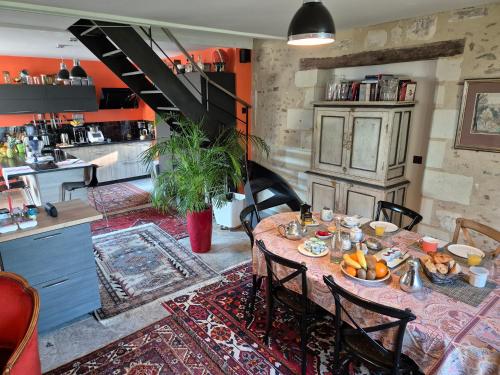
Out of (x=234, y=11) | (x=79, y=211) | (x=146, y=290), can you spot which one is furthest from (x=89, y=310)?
(x=234, y=11)

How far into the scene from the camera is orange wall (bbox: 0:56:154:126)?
610cm

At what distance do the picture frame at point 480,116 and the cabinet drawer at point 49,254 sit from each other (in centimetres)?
353

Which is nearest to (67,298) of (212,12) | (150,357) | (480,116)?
(150,357)

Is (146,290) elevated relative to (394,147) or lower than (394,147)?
lower

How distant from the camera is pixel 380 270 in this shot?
1925mm

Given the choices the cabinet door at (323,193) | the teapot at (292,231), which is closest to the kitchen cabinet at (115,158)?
the cabinet door at (323,193)

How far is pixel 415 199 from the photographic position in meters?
3.79

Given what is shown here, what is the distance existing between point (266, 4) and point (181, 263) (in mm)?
2733

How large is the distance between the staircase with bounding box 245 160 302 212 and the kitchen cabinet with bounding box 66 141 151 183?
295 cm

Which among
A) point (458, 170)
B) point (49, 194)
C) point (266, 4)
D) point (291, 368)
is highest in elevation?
point (266, 4)

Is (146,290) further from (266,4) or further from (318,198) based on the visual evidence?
(266,4)

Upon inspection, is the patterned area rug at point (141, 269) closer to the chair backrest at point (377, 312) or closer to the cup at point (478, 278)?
the chair backrest at point (377, 312)

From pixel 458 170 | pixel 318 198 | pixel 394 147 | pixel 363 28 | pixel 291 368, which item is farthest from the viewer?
pixel 318 198

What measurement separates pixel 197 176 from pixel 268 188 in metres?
1.57
